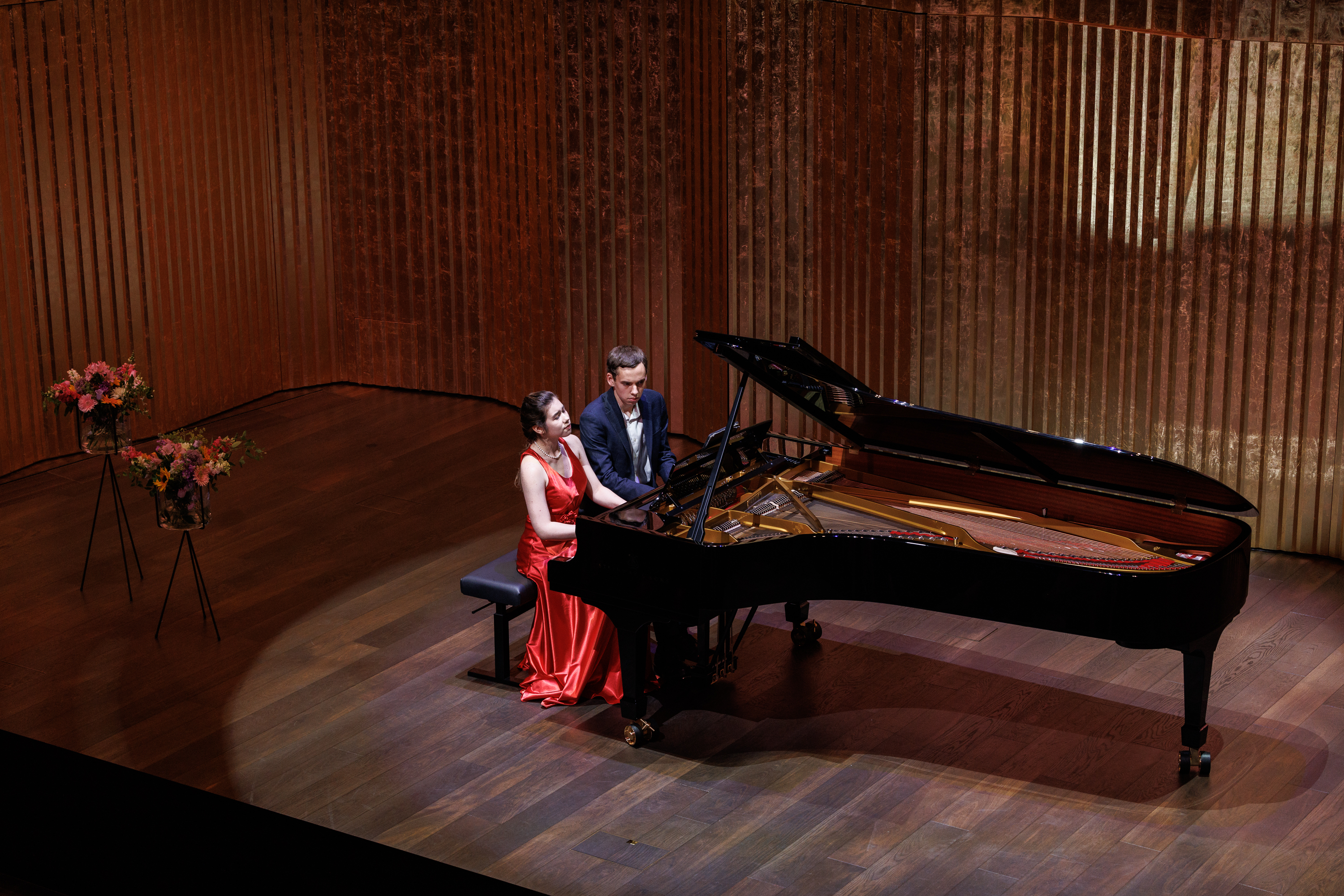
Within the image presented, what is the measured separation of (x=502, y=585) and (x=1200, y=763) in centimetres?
227

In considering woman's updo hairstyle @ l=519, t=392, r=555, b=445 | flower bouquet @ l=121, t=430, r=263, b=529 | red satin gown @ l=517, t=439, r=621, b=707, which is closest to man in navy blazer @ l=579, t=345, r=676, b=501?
red satin gown @ l=517, t=439, r=621, b=707

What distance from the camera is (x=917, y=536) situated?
448 cm

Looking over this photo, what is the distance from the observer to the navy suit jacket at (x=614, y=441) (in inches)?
201

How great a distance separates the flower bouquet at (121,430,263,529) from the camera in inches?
206

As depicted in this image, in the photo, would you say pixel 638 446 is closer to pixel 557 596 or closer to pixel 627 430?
pixel 627 430

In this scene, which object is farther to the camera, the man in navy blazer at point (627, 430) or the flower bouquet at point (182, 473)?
the flower bouquet at point (182, 473)

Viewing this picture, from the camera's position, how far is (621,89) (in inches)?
300

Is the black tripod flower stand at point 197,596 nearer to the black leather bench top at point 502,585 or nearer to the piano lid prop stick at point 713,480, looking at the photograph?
the black leather bench top at point 502,585

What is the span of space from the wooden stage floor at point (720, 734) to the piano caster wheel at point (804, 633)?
8 centimetres

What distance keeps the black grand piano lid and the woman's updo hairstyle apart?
23.0 inches

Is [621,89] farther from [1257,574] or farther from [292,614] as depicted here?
[1257,574]

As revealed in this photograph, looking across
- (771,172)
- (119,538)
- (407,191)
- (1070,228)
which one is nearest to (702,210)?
(771,172)

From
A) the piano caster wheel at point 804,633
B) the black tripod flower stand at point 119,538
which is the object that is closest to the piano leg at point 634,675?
the piano caster wheel at point 804,633

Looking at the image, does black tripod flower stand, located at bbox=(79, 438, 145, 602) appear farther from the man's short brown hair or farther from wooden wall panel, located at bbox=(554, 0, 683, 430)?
wooden wall panel, located at bbox=(554, 0, 683, 430)
